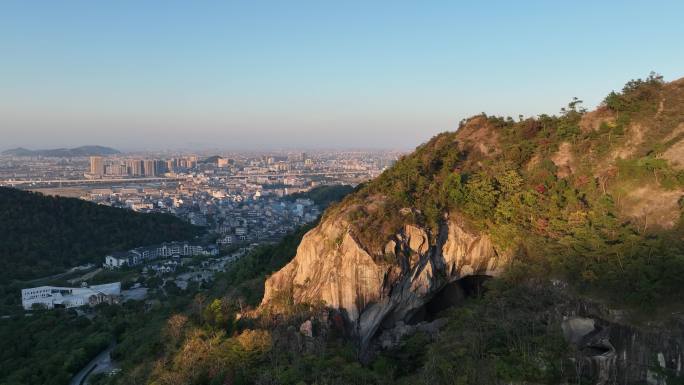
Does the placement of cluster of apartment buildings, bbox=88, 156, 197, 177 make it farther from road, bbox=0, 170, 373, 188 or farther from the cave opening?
the cave opening

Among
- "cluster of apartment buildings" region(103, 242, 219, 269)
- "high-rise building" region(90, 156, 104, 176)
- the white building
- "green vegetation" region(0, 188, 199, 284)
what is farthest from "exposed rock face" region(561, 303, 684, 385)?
"high-rise building" region(90, 156, 104, 176)

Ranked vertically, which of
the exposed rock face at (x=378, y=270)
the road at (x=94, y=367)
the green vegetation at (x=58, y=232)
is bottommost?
the road at (x=94, y=367)

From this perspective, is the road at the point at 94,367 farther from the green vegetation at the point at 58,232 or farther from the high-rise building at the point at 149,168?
the high-rise building at the point at 149,168

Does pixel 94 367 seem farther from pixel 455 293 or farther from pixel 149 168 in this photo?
pixel 149 168

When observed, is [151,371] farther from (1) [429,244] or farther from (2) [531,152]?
(2) [531,152]

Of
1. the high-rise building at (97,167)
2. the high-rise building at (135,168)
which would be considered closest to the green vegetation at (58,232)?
the high-rise building at (135,168)

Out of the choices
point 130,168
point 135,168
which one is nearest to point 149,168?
point 135,168
